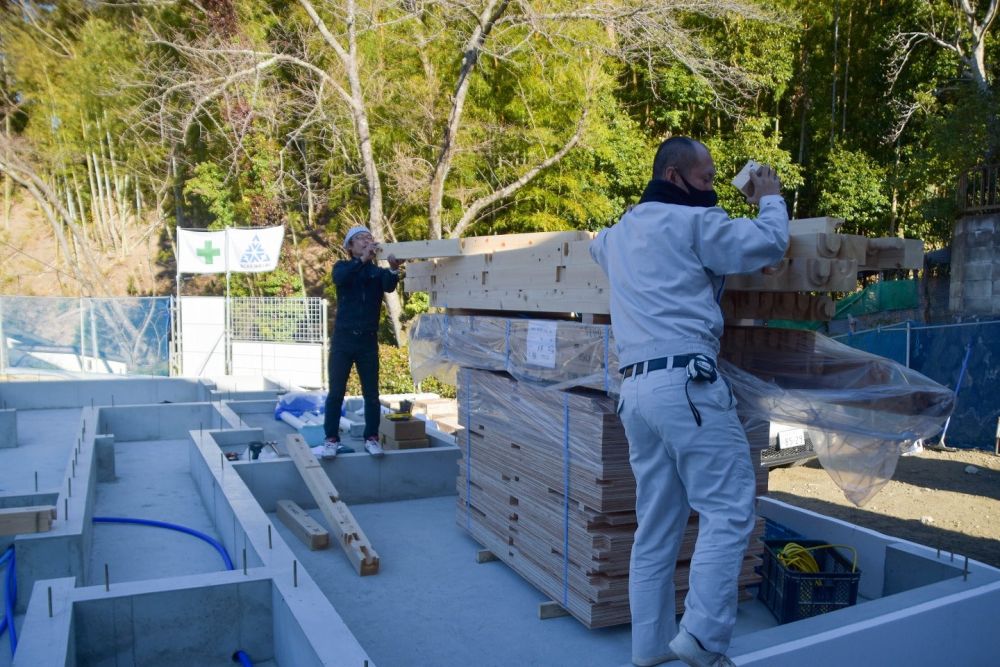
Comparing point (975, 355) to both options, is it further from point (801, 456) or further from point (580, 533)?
point (580, 533)

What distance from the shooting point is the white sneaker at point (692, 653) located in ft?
9.44

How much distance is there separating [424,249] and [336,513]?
1.91 meters

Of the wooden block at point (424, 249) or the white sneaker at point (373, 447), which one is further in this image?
the white sneaker at point (373, 447)

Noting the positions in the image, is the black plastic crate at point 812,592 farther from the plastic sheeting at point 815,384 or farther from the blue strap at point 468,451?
the blue strap at point 468,451

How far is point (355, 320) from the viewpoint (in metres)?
6.57

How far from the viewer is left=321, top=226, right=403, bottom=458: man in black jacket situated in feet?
A: 21.2

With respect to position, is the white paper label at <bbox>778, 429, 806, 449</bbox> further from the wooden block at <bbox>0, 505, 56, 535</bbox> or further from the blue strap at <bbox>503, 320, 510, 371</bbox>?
the wooden block at <bbox>0, 505, 56, 535</bbox>

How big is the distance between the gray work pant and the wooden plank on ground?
2.25m

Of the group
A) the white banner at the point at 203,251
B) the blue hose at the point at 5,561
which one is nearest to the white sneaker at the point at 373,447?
the blue hose at the point at 5,561

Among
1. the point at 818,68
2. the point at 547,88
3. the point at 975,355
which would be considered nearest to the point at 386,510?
the point at 975,355

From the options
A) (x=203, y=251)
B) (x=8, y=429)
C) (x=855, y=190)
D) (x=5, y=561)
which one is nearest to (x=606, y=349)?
(x=5, y=561)

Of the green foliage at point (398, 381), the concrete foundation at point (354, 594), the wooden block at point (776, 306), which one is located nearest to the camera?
the concrete foundation at point (354, 594)

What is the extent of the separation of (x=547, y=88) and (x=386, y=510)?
1284 cm

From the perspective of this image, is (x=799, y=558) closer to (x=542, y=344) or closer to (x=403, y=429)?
(x=542, y=344)
